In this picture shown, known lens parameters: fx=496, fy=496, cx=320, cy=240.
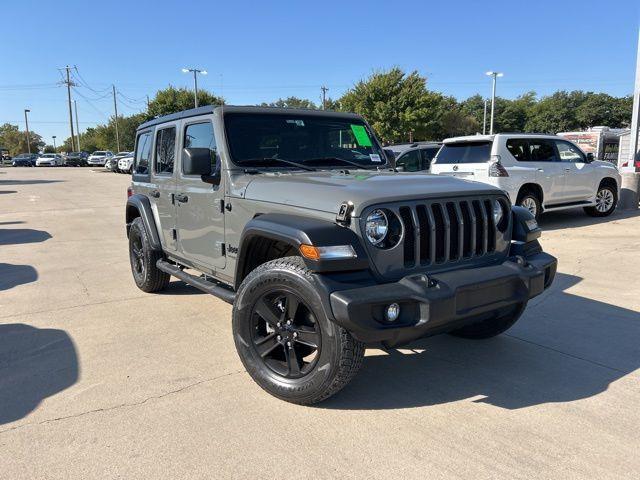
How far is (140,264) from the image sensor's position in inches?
232

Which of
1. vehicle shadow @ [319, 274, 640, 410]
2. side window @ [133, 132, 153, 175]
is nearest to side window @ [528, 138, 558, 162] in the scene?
vehicle shadow @ [319, 274, 640, 410]

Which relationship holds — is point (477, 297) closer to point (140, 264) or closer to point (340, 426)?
point (340, 426)

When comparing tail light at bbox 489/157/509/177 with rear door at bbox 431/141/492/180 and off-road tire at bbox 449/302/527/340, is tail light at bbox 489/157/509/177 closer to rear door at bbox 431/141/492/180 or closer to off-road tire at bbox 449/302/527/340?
rear door at bbox 431/141/492/180

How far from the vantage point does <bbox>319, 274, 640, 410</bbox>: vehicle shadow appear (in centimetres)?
327

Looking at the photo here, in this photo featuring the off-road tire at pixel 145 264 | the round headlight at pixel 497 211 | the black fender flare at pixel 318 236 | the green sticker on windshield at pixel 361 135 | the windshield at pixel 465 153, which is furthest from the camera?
the windshield at pixel 465 153

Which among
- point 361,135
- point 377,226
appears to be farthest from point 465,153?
point 377,226

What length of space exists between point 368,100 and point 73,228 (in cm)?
2705

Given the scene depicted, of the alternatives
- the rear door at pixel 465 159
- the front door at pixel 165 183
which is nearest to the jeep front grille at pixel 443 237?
the front door at pixel 165 183

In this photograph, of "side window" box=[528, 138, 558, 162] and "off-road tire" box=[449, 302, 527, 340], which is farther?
"side window" box=[528, 138, 558, 162]

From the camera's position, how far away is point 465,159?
9.61m

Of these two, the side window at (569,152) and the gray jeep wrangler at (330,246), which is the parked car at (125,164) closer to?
the side window at (569,152)

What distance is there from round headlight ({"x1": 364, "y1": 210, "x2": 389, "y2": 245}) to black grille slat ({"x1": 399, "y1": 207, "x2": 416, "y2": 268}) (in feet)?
0.44

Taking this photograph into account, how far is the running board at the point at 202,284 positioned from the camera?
3.81 metres

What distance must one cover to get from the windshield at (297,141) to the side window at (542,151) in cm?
645
